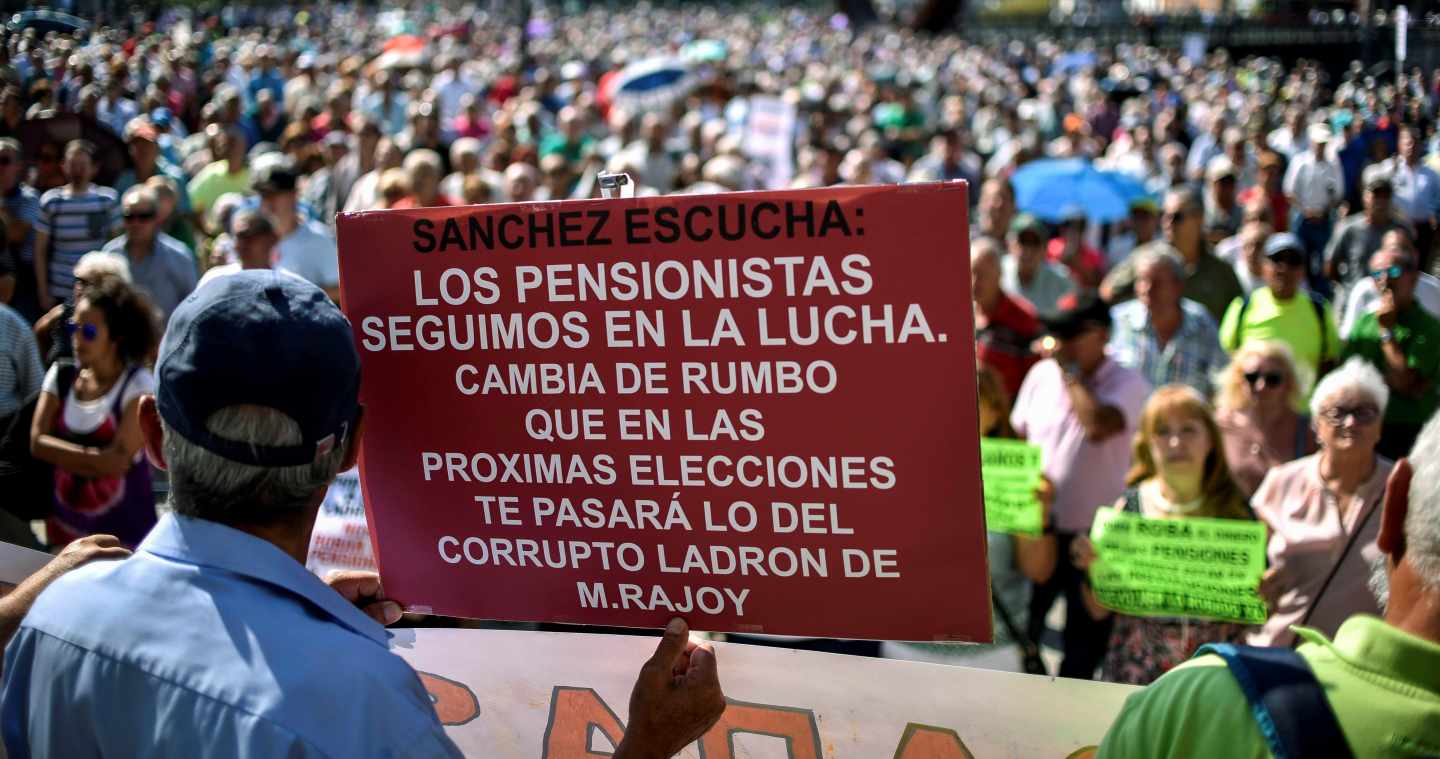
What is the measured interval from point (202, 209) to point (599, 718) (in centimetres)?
680

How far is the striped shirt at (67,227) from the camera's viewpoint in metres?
4.54

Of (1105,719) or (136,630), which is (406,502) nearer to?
(136,630)

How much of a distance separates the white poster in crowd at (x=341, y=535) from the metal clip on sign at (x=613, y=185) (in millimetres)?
2293

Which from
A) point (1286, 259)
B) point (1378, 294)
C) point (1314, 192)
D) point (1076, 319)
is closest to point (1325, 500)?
point (1076, 319)

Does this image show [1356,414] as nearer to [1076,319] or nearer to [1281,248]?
[1076,319]

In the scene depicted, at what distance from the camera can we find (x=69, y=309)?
457 cm

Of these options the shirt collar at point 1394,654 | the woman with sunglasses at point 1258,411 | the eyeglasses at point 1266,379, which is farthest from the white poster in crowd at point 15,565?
the eyeglasses at point 1266,379

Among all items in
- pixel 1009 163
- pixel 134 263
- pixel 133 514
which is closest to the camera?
pixel 133 514

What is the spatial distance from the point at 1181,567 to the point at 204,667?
3156 mm

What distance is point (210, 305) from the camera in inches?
64.4

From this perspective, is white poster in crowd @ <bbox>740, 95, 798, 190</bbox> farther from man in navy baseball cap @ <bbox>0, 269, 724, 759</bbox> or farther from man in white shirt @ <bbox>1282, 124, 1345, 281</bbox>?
man in navy baseball cap @ <bbox>0, 269, 724, 759</bbox>

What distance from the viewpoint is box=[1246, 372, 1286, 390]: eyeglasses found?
16.1 feet

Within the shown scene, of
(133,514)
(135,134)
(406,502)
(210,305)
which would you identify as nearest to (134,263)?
(135,134)

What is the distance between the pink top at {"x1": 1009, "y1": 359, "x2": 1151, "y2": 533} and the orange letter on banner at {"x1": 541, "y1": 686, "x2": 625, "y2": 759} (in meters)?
2.67
